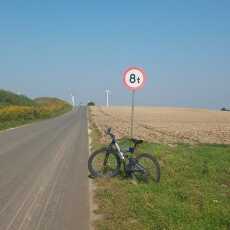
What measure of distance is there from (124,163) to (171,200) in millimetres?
2093

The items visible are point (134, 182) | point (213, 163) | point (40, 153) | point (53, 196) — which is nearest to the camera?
point (53, 196)

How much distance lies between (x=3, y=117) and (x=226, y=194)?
37513 millimetres

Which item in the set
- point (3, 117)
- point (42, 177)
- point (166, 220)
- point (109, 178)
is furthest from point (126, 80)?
point (3, 117)

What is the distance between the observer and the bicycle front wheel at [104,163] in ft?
29.2

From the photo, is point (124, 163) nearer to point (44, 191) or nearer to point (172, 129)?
point (44, 191)

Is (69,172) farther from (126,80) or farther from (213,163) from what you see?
(213,163)

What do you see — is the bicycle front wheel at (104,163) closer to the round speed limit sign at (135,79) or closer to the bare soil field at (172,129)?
the round speed limit sign at (135,79)

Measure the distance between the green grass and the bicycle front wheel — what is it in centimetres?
32

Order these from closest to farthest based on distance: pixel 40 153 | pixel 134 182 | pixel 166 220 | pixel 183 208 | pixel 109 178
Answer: pixel 166 220
pixel 183 208
pixel 134 182
pixel 109 178
pixel 40 153

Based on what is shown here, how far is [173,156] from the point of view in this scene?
12531mm

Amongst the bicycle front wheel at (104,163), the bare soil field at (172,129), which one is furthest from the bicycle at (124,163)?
the bare soil field at (172,129)

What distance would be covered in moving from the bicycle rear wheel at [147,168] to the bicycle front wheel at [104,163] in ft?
1.94

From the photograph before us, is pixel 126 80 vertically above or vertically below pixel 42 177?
above

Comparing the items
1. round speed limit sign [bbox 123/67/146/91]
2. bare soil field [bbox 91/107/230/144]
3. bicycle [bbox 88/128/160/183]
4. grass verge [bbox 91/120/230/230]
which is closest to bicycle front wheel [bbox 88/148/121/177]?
bicycle [bbox 88/128/160/183]
